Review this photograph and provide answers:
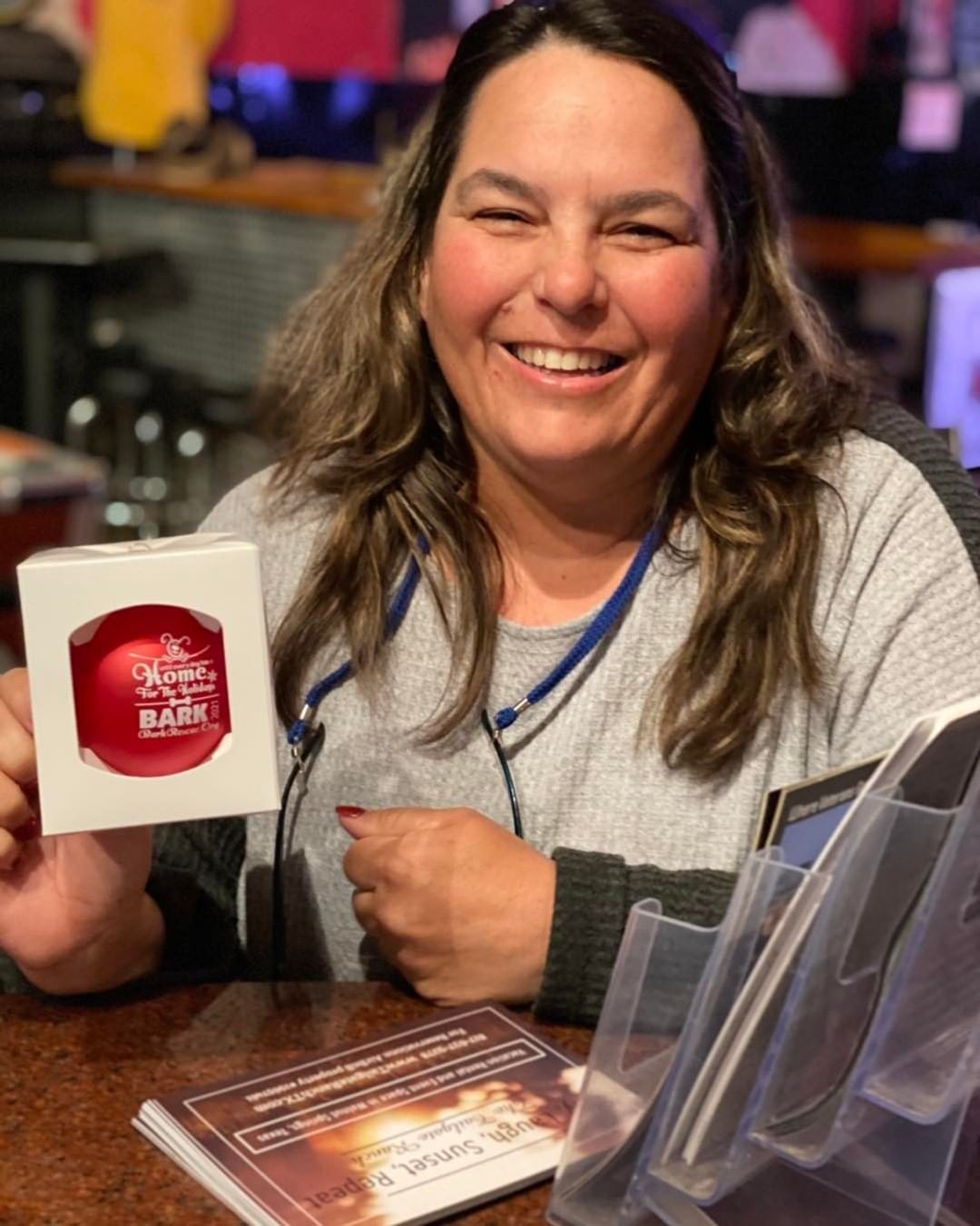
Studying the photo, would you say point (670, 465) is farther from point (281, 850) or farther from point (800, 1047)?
point (800, 1047)

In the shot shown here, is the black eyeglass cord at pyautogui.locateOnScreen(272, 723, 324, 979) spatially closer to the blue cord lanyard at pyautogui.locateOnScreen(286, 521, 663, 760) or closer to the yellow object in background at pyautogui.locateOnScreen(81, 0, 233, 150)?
the blue cord lanyard at pyautogui.locateOnScreen(286, 521, 663, 760)

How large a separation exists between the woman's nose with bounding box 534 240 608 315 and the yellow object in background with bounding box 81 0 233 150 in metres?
4.95

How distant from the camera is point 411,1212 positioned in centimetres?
105

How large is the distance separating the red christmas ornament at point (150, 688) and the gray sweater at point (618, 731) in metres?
0.36

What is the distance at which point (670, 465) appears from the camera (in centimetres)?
168

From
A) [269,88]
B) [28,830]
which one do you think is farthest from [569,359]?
[269,88]

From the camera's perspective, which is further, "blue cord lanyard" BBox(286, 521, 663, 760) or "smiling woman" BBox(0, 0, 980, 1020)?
"blue cord lanyard" BBox(286, 521, 663, 760)

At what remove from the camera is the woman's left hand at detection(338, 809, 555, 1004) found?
1.37 m

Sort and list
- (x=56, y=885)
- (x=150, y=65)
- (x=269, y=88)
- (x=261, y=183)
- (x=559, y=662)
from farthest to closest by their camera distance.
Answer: (x=269, y=88) < (x=150, y=65) < (x=261, y=183) < (x=559, y=662) < (x=56, y=885)

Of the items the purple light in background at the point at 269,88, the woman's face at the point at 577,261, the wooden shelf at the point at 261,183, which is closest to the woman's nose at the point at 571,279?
the woman's face at the point at 577,261

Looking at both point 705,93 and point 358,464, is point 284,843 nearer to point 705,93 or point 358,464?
point 358,464

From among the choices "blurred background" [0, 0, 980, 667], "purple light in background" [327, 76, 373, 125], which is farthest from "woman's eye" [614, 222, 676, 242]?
"purple light in background" [327, 76, 373, 125]

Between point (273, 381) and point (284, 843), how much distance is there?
2.18ft

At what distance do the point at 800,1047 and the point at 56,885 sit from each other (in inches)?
25.7
